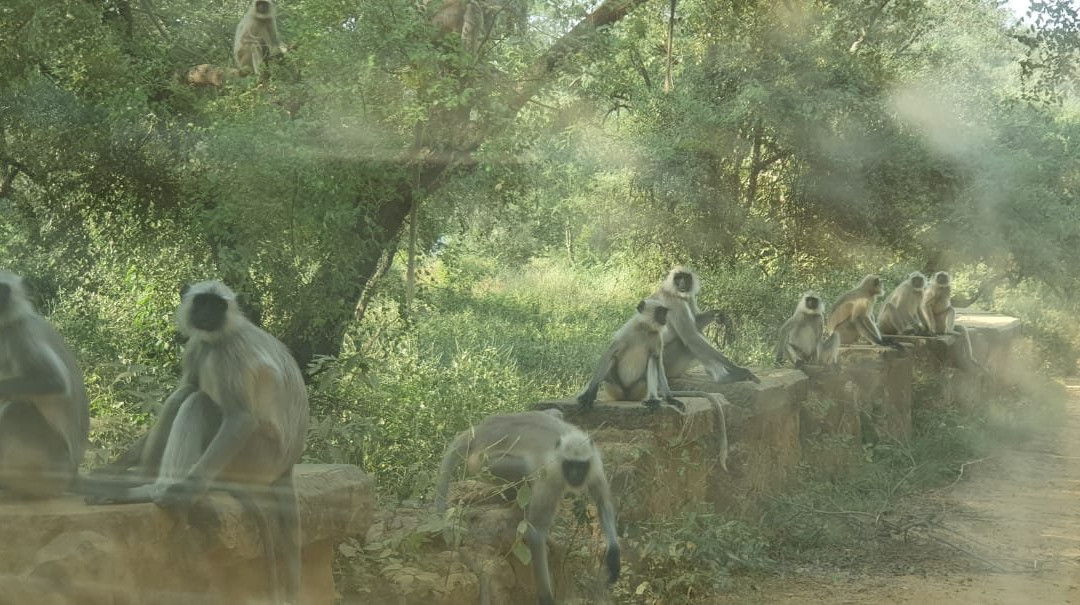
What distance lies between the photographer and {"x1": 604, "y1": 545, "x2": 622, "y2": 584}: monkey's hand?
15.6ft

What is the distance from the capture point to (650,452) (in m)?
5.79

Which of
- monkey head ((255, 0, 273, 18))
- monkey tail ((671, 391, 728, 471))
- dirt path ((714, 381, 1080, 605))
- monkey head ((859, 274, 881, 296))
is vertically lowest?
dirt path ((714, 381, 1080, 605))

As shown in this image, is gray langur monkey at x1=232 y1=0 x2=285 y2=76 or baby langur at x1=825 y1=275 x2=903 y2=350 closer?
gray langur monkey at x1=232 y1=0 x2=285 y2=76

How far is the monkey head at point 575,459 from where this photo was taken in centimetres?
462

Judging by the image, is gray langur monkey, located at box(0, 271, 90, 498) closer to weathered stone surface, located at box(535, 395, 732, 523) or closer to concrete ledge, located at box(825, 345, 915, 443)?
weathered stone surface, located at box(535, 395, 732, 523)

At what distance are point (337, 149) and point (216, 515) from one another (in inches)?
184

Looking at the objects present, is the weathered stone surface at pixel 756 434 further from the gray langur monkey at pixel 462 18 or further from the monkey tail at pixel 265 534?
the monkey tail at pixel 265 534

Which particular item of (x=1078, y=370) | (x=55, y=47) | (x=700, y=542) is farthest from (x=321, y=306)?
(x=1078, y=370)

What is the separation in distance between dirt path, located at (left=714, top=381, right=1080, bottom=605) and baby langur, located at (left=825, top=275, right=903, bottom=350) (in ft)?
6.91

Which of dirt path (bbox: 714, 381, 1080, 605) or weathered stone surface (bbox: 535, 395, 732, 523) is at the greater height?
weathered stone surface (bbox: 535, 395, 732, 523)

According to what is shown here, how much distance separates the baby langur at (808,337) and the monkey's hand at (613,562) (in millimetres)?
5317

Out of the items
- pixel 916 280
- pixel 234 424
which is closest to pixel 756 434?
pixel 234 424

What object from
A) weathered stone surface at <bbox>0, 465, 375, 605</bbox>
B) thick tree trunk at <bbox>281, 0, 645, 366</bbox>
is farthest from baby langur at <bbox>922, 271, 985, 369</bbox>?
weathered stone surface at <bbox>0, 465, 375, 605</bbox>

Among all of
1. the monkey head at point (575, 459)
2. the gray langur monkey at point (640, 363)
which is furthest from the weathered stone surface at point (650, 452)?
the monkey head at point (575, 459)
